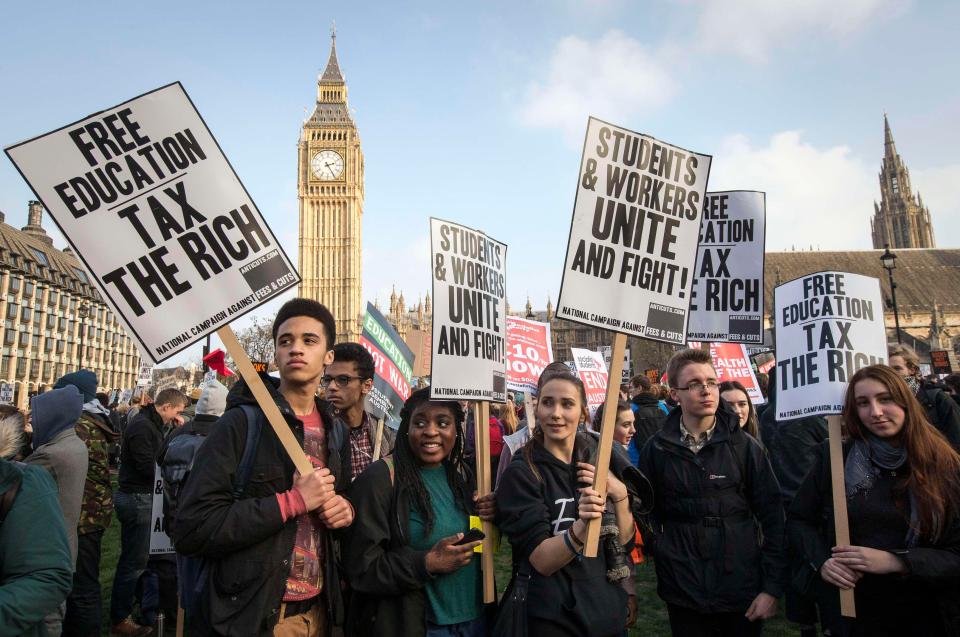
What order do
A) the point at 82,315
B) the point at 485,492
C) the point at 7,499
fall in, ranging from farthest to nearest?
the point at 82,315 < the point at 485,492 < the point at 7,499

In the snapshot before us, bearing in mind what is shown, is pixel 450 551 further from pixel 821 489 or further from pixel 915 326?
pixel 915 326

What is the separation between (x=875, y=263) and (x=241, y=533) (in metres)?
63.6

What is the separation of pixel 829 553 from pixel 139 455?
5.45 meters

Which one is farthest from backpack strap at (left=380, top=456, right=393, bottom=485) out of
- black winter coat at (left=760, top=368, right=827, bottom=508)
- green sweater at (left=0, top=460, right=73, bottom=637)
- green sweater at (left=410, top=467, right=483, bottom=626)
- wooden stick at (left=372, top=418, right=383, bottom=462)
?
black winter coat at (left=760, top=368, right=827, bottom=508)

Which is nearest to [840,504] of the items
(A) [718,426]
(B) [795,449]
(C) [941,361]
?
(A) [718,426]

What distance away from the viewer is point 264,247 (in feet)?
8.94

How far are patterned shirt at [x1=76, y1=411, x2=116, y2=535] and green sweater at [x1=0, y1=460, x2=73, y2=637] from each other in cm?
297

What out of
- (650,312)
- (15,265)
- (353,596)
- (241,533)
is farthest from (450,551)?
(15,265)

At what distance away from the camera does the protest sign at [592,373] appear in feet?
29.2

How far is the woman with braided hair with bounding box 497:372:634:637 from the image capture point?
8.11 ft

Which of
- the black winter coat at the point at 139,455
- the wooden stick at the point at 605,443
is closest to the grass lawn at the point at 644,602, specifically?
the black winter coat at the point at 139,455

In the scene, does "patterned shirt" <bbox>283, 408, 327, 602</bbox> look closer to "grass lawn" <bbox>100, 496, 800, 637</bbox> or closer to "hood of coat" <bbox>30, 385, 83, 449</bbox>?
"hood of coat" <bbox>30, 385, 83, 449</bbox>

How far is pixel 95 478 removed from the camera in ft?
15.5

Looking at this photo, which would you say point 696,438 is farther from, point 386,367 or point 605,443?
point 386,367
